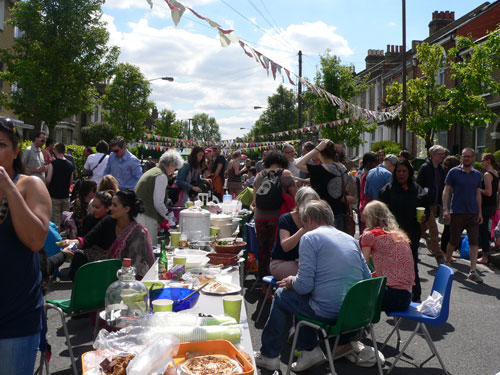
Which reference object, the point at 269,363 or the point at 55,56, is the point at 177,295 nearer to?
the point at 269,363

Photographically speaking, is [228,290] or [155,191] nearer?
[228,290]

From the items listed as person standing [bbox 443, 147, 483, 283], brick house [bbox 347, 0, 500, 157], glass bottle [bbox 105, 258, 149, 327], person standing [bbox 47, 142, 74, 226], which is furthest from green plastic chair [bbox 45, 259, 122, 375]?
brick house [bbox 347, 0, 500, 157]

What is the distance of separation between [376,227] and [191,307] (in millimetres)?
2169

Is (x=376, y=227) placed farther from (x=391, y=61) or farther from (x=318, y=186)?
(x=391, y=61)

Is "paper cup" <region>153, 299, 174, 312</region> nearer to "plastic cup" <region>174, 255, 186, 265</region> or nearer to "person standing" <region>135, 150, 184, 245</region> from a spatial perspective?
"plastic cup" <region>174, 255, 186, 265</region>

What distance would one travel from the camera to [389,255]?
14.3 feet

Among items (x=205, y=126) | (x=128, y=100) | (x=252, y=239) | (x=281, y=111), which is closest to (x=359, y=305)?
(x=252, y=239)

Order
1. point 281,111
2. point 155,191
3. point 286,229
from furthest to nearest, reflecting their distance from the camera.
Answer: point 281,111 → point 155,191 → point 286,229

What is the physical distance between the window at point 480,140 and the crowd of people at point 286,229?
16162 mm

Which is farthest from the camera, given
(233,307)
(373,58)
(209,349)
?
(373,58)

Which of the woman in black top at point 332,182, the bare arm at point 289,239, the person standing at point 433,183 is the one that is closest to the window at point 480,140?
the person standing at point 433,183

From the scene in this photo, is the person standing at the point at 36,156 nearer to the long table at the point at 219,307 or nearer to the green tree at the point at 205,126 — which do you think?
the long table at the point at 219,307

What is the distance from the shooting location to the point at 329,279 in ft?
12.0

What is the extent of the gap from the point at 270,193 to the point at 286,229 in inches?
46.8
